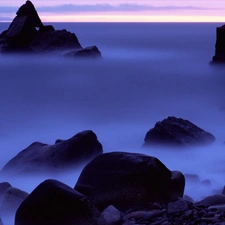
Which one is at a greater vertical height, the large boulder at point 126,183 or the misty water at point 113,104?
the large boulder at point 126,183

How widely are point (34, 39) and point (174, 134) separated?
74.6 feet

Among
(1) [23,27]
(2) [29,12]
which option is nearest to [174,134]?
(1) [23,27]

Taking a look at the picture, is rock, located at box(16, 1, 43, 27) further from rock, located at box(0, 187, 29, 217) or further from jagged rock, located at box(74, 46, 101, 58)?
rock, located at box(0, 187, 29, 217)

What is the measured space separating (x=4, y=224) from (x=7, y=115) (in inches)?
672

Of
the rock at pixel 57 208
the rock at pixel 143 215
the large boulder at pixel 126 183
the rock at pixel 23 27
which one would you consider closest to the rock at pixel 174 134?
the large boulder at pixel 126 183

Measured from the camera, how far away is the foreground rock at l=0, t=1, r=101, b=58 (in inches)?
1216

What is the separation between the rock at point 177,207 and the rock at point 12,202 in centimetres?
233

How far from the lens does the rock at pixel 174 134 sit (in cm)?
1114

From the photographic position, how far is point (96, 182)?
5688mm

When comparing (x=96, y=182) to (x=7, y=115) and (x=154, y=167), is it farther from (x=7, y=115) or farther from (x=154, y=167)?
(x=7, y=115)

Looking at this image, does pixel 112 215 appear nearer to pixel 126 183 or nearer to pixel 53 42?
pixel 126 183

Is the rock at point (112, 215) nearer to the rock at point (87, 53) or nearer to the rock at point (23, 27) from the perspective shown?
the rock at point (87, 53)

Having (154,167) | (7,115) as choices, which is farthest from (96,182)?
(7,115)

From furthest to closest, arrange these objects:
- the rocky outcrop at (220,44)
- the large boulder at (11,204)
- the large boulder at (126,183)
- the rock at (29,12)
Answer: the rock at (29,12) → the rocky outcrop at (220,44) → the large boulder at (11,204) → the large boulder at (126,183)
